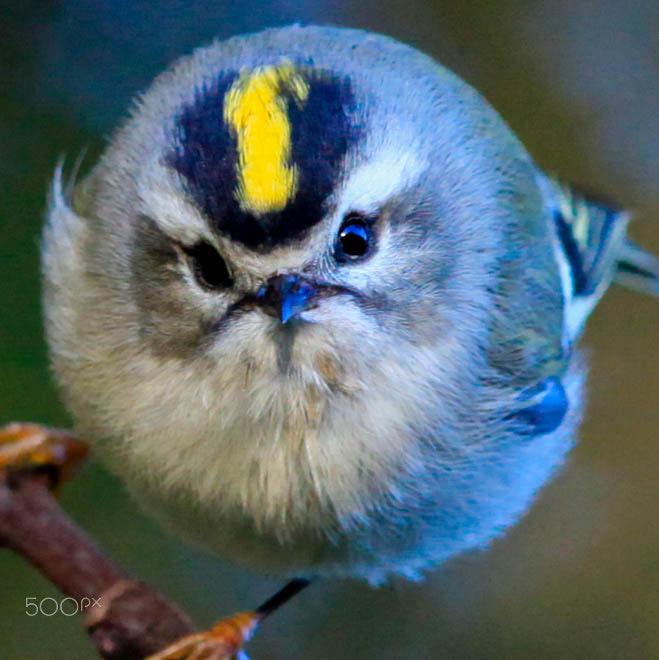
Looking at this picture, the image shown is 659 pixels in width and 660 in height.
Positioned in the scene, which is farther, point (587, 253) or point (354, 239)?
point (587, 253)

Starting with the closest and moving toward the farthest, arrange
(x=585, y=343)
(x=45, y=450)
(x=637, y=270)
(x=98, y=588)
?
(x=98, y=588), (x=45, y=450), (x=637, y=270), (x=585, y=343)

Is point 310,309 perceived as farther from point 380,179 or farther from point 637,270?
point 637,270

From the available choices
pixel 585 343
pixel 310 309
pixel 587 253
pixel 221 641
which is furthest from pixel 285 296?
pixel 585 343

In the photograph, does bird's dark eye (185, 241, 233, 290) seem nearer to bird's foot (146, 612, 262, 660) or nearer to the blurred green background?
bird's foot (146, 612, 262, 660)

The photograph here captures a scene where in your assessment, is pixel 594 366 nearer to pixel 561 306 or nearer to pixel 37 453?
pixel 561 306

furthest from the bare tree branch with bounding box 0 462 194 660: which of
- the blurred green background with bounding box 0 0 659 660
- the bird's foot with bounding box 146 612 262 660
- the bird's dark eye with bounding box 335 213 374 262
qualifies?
the blurred green background with bounding box 0 0 659 660
